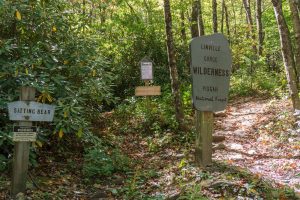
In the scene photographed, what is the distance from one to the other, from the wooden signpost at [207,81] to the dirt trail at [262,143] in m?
1.04

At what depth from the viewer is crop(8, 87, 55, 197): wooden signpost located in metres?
4.74

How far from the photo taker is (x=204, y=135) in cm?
583

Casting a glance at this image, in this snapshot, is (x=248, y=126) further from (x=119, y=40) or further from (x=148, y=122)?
(x=119, y=40)

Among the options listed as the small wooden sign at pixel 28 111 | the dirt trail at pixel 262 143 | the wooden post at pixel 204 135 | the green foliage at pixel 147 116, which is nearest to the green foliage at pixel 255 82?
the dirt trail at pixel 262 143

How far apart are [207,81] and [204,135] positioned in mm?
894

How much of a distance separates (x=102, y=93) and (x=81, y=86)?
0.45 metres

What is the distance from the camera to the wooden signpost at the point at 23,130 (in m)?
4.74

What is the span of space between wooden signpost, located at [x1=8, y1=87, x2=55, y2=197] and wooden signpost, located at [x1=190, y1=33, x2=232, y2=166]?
2.32 metres

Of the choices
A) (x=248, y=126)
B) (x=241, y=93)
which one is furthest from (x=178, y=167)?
(x=241, y=93)

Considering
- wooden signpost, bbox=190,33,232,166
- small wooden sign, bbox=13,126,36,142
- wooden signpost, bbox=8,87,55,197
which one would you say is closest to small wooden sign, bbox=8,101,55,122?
wooden signpost, bbox=8,87,55,197

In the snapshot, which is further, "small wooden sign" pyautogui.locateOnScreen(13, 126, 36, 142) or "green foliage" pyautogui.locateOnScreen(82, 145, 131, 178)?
"green foliage" pyautogui.locateOnScreen(82, 145, 131, 178)

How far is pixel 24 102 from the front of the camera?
15.6 ft

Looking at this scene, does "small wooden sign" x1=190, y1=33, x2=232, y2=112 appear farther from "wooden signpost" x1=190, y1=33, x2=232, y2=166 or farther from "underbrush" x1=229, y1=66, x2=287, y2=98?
"underbrush" x1=229, y1=66, x2=287, y2=98

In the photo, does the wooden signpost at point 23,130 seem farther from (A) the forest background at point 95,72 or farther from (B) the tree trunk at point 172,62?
(B) the tree trunk at point 172,62
